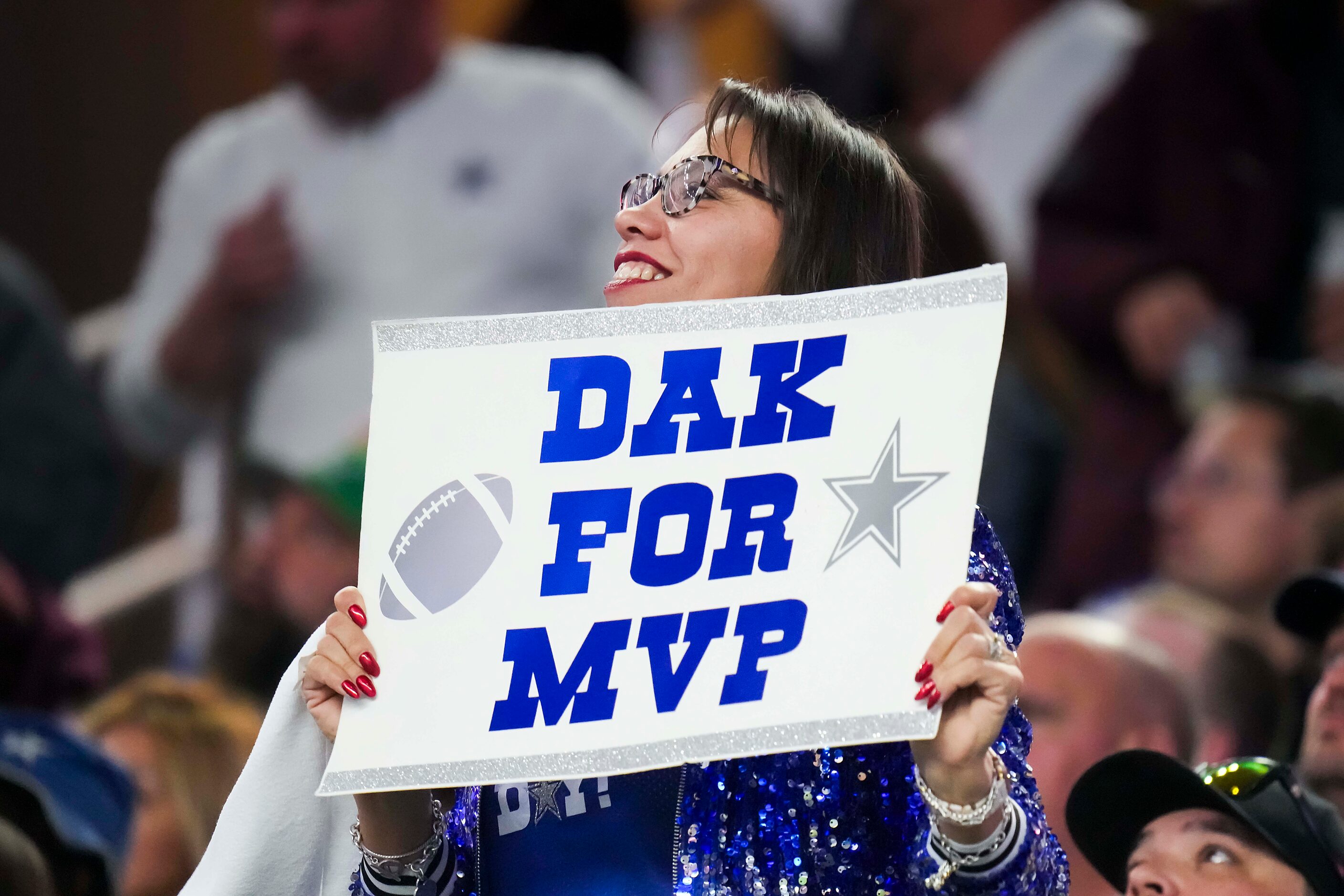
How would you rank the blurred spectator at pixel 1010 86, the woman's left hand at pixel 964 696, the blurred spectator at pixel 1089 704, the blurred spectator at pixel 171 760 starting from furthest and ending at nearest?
the blurred spectator at pixel 1010 86
the blurred spectator at pixel 171 760
the blurred spectator at pixel 1089 704
the woman's left hand at pixel 964 696

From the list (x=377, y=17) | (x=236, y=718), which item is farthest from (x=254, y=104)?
(x=236, y=718)

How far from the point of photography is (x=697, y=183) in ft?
6.21

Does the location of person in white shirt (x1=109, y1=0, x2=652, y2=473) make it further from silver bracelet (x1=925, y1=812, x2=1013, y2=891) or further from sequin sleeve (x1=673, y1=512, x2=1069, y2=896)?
silver bracelet (x1=925, y1=812, x2=1013, y2=891)

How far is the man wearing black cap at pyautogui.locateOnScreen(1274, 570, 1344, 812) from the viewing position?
2268 mm

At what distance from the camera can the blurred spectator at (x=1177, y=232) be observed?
4.62m

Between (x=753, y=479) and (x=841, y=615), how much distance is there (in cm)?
16

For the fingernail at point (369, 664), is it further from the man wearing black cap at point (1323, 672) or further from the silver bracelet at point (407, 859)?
the man wearing black cap at point (1323, 672)

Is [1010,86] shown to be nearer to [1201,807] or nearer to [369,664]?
[1201,807]

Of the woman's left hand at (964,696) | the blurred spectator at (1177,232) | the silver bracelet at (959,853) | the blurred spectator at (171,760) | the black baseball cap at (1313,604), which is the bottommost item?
the silver bracelet at (959,853)

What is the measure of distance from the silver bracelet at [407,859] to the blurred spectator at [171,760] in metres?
1.62

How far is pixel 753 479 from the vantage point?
170 cm

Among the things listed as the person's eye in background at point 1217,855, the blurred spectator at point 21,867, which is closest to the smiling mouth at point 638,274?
the person's eye in background at point 1217,855

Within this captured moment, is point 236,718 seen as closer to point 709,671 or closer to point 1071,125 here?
point 709,671

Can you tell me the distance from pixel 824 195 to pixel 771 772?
0.59m
